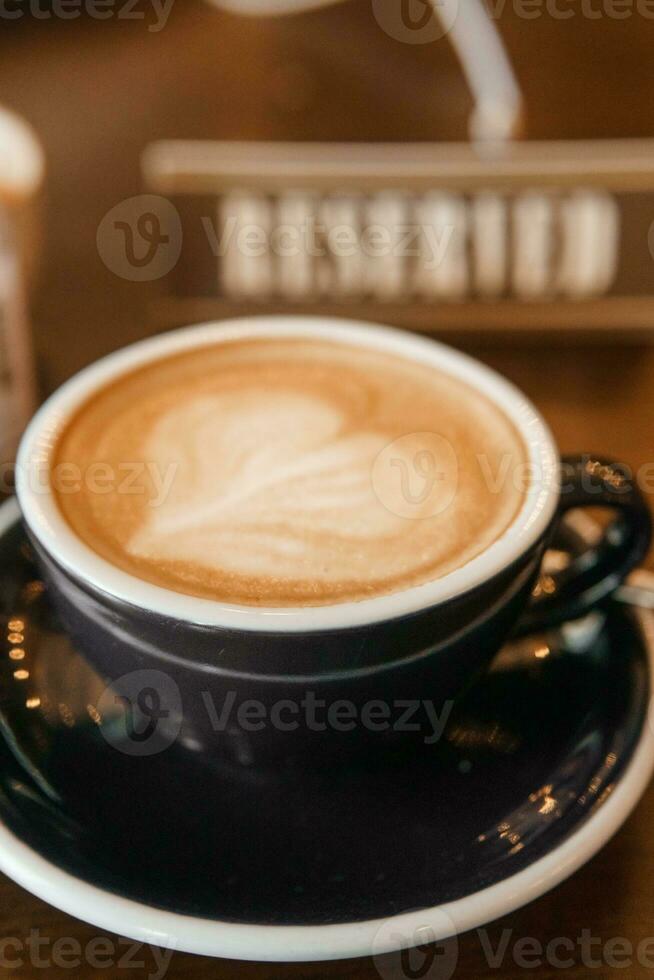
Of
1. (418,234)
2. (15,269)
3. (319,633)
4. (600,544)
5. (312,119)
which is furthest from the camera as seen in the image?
(312,119)

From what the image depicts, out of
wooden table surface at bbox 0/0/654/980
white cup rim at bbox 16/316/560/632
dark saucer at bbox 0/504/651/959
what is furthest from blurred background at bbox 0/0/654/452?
dark saucer at bbox 0/504/651/959

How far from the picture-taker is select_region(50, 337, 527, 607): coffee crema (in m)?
0.46

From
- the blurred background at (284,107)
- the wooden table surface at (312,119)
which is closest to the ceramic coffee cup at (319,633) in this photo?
the wooden table surface at (312,119)

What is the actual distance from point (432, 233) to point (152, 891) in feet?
2.02

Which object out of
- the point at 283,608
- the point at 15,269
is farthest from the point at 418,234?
the point at 283,608

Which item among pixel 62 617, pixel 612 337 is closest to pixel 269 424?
pixel 62 617

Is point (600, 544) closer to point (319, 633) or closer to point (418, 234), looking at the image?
point (319, 633)

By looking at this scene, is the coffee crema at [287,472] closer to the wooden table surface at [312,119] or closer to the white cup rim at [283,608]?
the white cup rim at [283,608]

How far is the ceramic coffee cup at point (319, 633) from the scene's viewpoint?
406mm

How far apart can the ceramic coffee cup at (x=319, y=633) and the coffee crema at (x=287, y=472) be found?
2 cm

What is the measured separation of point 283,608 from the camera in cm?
41

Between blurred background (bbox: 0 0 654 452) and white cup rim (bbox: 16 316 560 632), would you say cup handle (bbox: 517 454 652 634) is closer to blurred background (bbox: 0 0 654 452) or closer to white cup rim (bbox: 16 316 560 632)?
white cup rim (bbox: 16 316 560 632)

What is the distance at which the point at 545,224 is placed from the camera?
2.70 ft

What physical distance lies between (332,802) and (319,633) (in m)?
0.10
